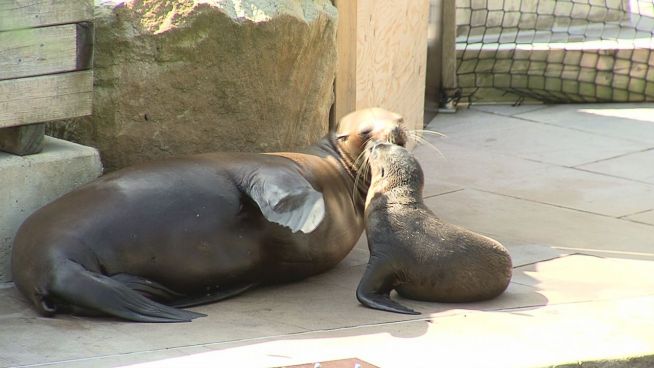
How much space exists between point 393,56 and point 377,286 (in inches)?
121

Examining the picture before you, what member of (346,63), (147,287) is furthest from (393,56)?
(147,287)

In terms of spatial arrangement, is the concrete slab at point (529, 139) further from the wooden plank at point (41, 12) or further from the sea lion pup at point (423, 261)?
the wooden plank at point (41, 12)

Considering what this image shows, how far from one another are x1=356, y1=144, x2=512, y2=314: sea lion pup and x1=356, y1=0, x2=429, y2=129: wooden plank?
2.28 meters

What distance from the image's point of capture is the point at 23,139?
16.5 ft

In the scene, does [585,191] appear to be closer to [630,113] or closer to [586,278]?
[586,278]

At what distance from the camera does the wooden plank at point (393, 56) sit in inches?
279

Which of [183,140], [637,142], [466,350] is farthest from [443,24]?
[466,350]

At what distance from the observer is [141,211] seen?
4734 mm

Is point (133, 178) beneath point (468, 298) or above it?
above

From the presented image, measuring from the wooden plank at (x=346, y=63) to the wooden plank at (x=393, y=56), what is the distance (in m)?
0.04

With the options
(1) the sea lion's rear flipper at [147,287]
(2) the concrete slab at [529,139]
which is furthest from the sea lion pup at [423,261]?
(2) the concrete slab at [529,139]

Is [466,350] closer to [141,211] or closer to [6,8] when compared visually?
[141,211]

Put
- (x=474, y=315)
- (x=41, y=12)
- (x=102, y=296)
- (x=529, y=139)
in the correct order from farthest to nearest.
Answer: (x=529, y=139) → (x=41, y=12) → (x=474, y=315) → (x=102, y=296)

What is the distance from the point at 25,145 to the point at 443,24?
474 cm
